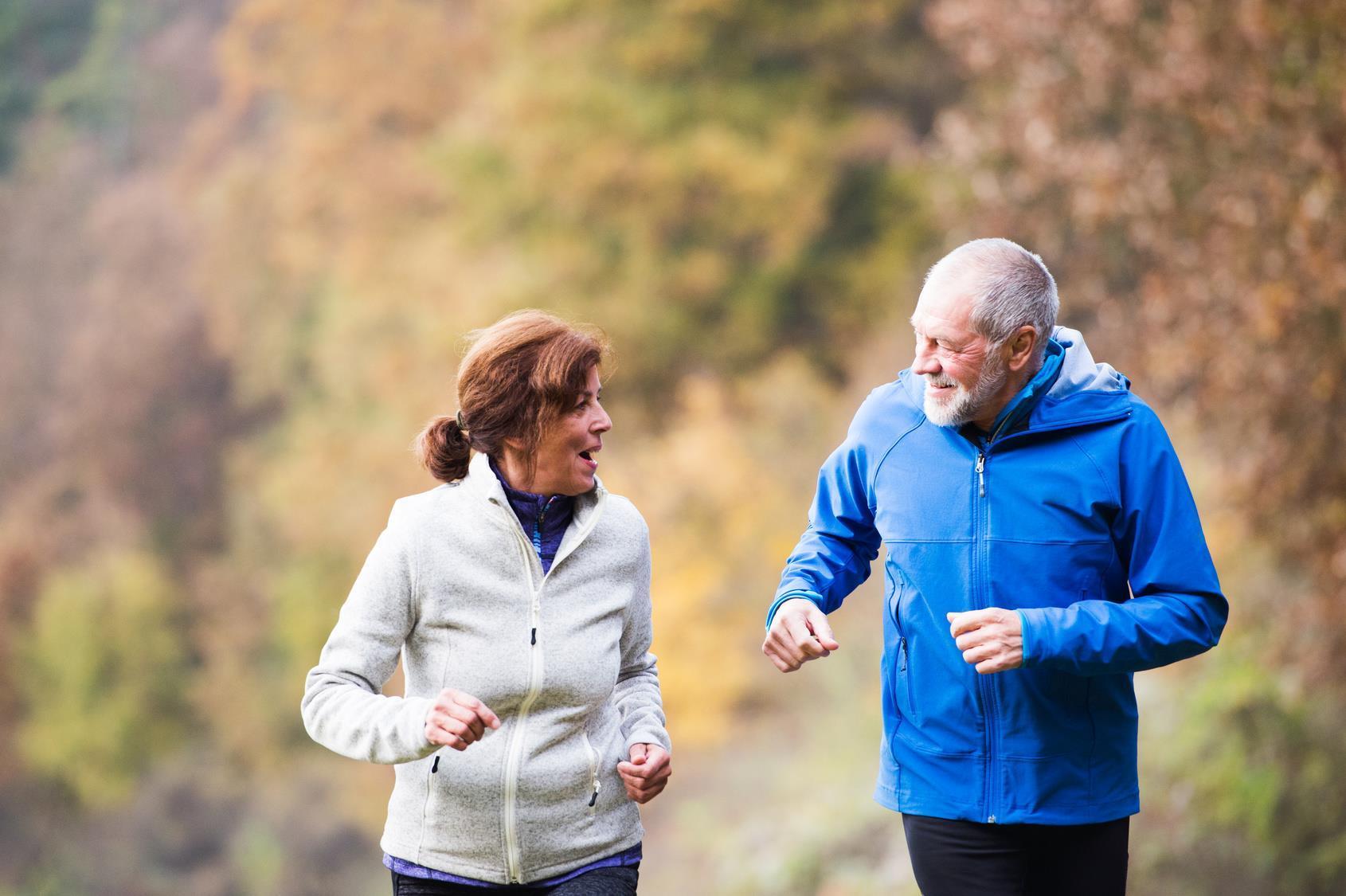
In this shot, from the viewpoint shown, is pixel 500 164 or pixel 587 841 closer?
pixel 587 841

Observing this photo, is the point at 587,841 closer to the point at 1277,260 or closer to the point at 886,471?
the point at 886,471

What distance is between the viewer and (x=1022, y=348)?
2.79m

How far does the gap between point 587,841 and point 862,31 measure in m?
14.1

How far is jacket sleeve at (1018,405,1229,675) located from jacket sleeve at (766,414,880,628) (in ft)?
1.56

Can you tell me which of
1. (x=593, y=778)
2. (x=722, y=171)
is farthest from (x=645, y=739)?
(x=722, y=171)

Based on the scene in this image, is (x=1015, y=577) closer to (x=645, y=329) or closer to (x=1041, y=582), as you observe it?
(x=1041, y=582)

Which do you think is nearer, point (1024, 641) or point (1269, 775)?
point (1024, 641)

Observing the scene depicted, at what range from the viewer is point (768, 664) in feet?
42.5

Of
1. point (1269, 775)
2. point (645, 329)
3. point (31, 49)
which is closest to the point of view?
point (1269, 775)

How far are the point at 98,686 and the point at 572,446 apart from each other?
19031 mm

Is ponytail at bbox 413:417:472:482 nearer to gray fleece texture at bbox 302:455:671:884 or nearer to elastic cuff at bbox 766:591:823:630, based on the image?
gray fleece texture at bbox 302:455:671:884

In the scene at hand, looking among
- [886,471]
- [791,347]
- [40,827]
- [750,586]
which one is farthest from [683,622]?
[40,827]

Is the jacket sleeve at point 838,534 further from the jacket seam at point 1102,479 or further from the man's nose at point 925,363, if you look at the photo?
the jacket seam at point 1102,479

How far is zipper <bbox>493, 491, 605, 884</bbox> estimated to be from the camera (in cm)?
268
